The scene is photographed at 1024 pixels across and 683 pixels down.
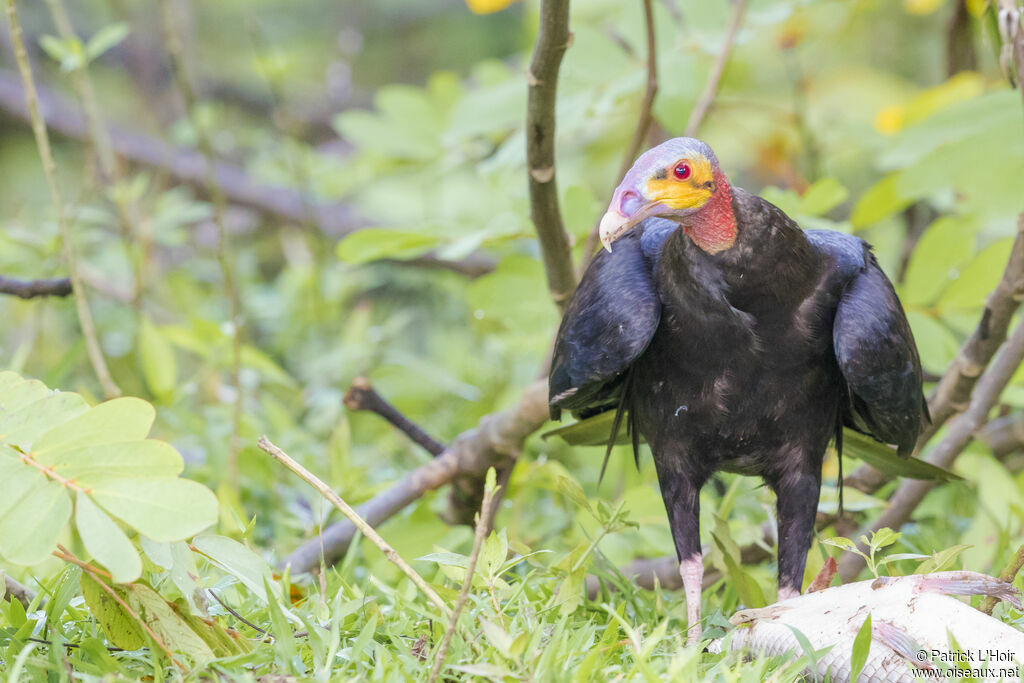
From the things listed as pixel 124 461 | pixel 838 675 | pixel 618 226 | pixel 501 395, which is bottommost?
pixel 501 395

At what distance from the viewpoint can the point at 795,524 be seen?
2365mm

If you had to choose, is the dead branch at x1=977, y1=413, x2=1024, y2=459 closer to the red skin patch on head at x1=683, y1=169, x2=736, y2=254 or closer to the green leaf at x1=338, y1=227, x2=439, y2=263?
the red skin patch on head at x1=683, y1=169, x2=736, y2=254

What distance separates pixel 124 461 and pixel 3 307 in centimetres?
470

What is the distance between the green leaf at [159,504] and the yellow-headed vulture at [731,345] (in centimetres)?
97

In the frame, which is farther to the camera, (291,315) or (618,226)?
(291,315)

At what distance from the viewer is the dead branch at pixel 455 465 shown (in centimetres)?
296

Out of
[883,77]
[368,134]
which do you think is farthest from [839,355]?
[883,77]

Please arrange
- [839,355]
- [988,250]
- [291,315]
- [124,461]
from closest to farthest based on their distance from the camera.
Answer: [124,461]
[839,355]
[988,250]
[291,315]

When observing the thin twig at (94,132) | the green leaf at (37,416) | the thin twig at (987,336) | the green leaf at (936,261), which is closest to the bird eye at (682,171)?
the thin twig at (987,336)

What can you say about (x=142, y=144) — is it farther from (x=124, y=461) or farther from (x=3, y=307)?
(x=124, y=461)

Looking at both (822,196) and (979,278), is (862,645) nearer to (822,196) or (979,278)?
(822,196)

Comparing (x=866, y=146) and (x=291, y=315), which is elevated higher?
(x=866, y=146)

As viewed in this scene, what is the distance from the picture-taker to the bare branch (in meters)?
2.25

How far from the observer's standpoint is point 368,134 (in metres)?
4.10
